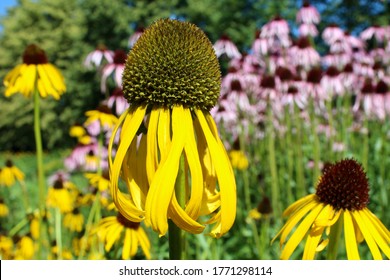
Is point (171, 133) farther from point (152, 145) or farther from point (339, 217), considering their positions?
point (339, 217)

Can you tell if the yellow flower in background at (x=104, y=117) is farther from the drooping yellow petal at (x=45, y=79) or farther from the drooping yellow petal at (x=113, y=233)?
the drooping yellow petal at (x=113, y=233)

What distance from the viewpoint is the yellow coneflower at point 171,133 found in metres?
0.90

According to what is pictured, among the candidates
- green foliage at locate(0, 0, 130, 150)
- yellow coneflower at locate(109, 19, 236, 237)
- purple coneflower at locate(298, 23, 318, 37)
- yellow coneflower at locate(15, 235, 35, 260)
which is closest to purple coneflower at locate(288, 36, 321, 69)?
purple coneflower at locate(298, 23, 318, 37)

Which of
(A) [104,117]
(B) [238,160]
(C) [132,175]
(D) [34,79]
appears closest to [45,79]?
(D) [34,79]

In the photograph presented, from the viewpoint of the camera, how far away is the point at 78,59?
77.3 feet

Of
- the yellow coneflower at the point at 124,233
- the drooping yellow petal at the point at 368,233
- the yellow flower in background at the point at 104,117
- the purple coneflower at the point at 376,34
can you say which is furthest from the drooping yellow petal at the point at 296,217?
the purple coneflower at the point at 376,34

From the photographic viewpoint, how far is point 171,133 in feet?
3.25

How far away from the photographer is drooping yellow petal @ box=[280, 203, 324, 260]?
120 cm

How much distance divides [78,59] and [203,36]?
23.4 m

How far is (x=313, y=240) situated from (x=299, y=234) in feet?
0.12

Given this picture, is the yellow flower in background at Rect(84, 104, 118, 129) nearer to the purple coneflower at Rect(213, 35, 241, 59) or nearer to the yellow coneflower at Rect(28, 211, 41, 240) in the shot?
the yellow coneflower at Rect(28, 211, 41, 240)

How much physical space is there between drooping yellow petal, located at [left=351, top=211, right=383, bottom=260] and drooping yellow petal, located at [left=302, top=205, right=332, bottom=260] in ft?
0.23
